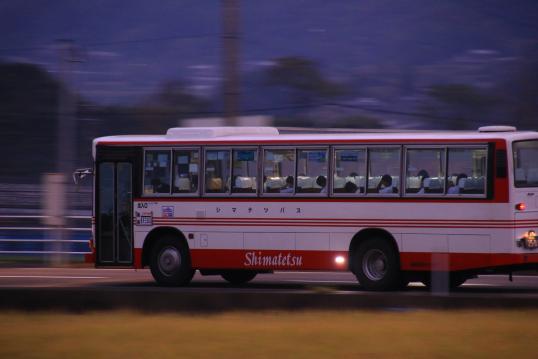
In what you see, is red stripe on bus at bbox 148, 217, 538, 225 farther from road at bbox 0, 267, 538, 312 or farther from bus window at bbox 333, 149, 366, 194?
road at bbox 0, 267, 538, 312

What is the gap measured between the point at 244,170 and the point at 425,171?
11.2 ft

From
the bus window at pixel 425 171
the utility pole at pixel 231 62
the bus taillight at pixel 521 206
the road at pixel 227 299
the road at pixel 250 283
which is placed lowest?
the road at pixel 250 283

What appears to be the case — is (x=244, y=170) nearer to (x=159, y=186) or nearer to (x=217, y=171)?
(x=217, y=171)

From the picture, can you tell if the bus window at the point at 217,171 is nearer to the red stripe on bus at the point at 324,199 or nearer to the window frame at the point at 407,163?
the red stripe on bus at the point at 324,199

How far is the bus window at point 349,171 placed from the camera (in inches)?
815

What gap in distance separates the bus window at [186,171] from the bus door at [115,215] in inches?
38.6

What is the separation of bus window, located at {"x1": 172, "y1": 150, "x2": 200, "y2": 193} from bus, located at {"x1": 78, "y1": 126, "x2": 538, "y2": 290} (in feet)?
0.06

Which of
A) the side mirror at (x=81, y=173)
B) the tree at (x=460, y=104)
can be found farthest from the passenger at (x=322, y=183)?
the tree at (x=460, y=104)

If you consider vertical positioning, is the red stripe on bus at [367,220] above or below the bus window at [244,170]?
below

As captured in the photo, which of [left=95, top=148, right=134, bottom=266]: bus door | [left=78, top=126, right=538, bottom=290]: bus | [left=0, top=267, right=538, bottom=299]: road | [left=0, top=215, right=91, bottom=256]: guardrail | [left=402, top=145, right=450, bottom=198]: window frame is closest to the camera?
[left=78, top=126, right=538, bottom=290]: bus

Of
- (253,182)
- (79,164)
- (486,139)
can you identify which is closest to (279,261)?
(253,182)

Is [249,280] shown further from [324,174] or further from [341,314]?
[341,314]

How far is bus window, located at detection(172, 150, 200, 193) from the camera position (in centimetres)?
2211

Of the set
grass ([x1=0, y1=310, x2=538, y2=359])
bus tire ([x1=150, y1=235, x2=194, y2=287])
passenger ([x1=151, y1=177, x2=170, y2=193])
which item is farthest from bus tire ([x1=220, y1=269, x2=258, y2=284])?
grass ([x1=0, y1=310, x2=538, y2=359])
